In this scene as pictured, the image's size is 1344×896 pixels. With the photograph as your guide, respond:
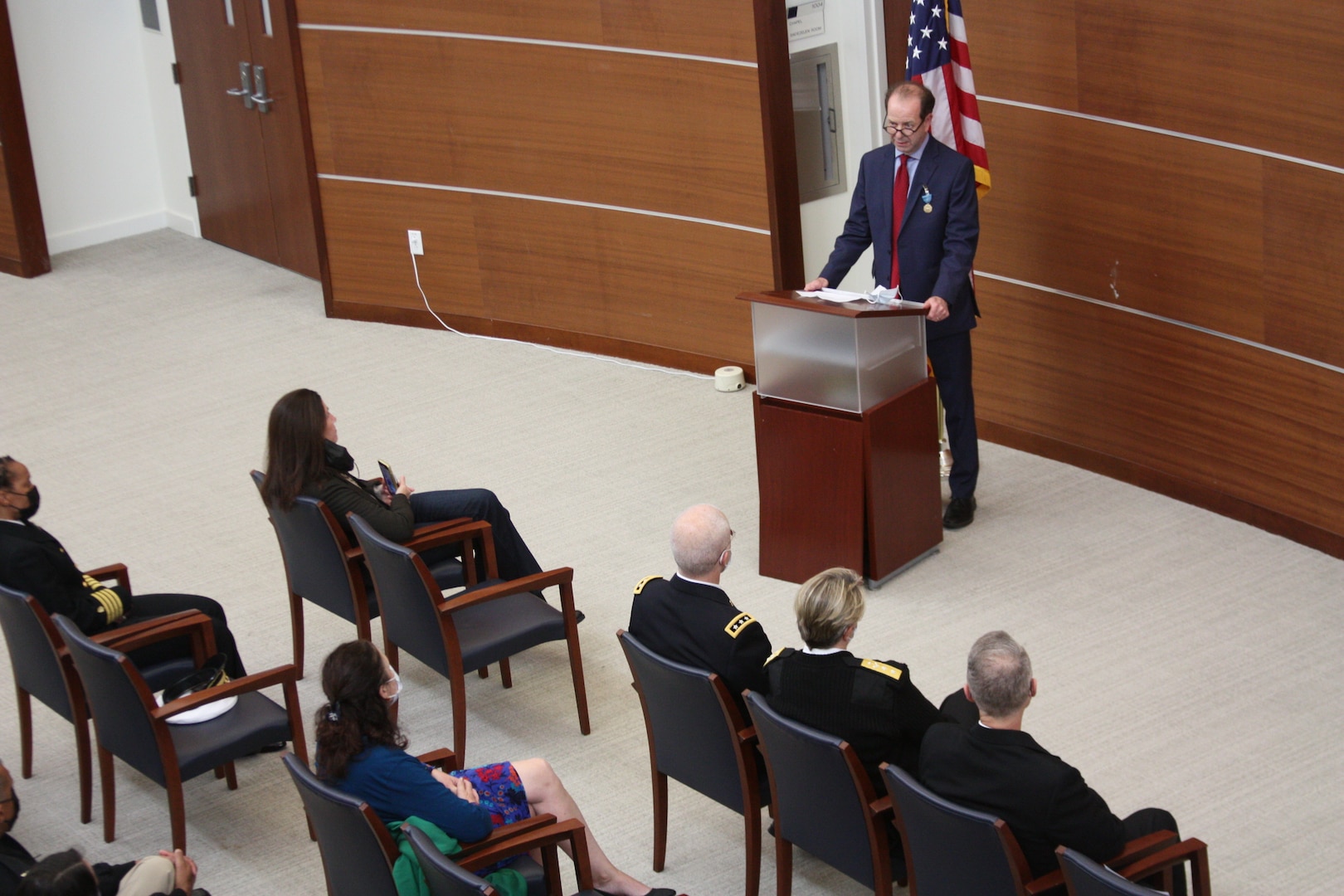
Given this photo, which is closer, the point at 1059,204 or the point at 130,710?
the point at 130,710

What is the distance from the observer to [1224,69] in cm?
557

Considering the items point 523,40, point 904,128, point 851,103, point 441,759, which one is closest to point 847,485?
point 904,128

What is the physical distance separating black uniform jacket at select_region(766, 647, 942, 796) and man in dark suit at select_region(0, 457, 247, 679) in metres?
2.03

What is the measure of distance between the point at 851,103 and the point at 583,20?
1.43m

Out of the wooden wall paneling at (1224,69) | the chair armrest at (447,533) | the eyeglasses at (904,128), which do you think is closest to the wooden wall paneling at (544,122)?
the eyeglasses at (904,128)

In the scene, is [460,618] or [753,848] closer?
[753,848]

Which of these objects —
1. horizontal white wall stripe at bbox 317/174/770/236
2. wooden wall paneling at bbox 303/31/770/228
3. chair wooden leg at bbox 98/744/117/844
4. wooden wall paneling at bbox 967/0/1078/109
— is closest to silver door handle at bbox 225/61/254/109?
wooden wall paneling at bbox 303/31/770/228

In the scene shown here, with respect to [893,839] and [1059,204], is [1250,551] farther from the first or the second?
[893,839]

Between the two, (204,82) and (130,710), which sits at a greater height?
(204,82)

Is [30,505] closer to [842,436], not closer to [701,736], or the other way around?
[701,736]

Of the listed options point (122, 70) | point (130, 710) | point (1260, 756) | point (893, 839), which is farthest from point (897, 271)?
point (122, 70)

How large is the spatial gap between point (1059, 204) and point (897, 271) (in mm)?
841

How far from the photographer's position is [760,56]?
23.1 feet

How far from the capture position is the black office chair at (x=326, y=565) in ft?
16.3
